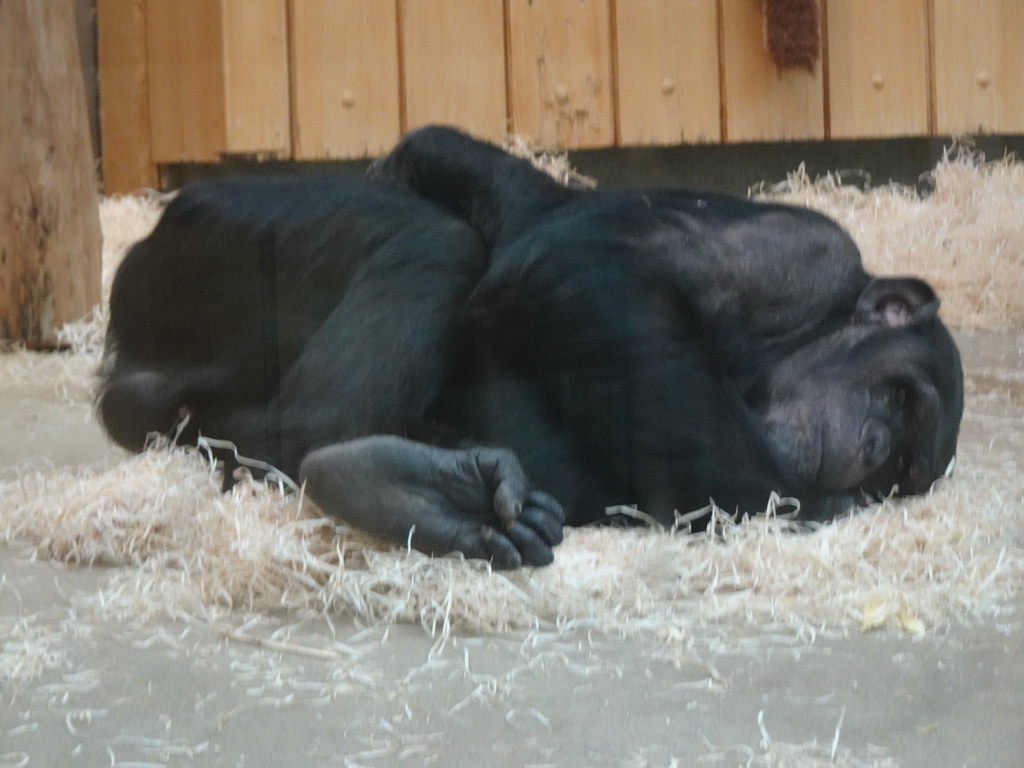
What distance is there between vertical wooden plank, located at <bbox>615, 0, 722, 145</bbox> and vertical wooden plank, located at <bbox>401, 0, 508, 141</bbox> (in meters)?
0.28

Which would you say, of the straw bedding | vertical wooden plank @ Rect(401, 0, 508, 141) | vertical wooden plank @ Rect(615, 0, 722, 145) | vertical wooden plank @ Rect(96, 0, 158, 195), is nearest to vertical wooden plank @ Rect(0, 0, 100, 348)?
vertical wooden plank @ Rect(96, 0, 158, 195)

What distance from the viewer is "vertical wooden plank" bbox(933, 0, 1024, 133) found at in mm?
3354

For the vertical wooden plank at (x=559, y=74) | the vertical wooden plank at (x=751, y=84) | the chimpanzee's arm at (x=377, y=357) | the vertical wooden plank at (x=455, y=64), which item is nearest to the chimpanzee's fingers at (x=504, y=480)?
the chimpanzee's arm at (x=377, y=357)

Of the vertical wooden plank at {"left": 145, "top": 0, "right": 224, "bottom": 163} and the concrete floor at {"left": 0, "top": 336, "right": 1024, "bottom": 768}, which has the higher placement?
the vertical wooden plank at {"left": 145, "top": 0, "right": 224, "bottom": 163}

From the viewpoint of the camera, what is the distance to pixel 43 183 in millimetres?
3775

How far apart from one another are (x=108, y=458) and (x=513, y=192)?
0.97 metres

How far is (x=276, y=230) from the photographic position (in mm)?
2201

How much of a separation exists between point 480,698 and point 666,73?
1692 mm

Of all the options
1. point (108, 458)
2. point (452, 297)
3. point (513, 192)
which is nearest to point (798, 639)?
point (452, 297)

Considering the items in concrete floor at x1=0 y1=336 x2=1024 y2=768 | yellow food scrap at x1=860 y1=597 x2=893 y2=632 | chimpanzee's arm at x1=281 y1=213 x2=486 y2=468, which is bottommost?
yellow food scrap at x1=860 y1=597 x2=893 y2=632

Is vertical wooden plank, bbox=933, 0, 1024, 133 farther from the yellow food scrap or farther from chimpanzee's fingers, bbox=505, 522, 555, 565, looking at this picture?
chimpanzee's fingers, bbox=505, 522, 555, 565

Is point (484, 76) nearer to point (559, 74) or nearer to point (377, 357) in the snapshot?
point (559, 74)

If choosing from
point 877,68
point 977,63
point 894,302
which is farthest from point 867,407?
point 977,63

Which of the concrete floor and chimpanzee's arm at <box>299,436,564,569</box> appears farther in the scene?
chimpanzee's arm at <box>299,436,564,569</box>
